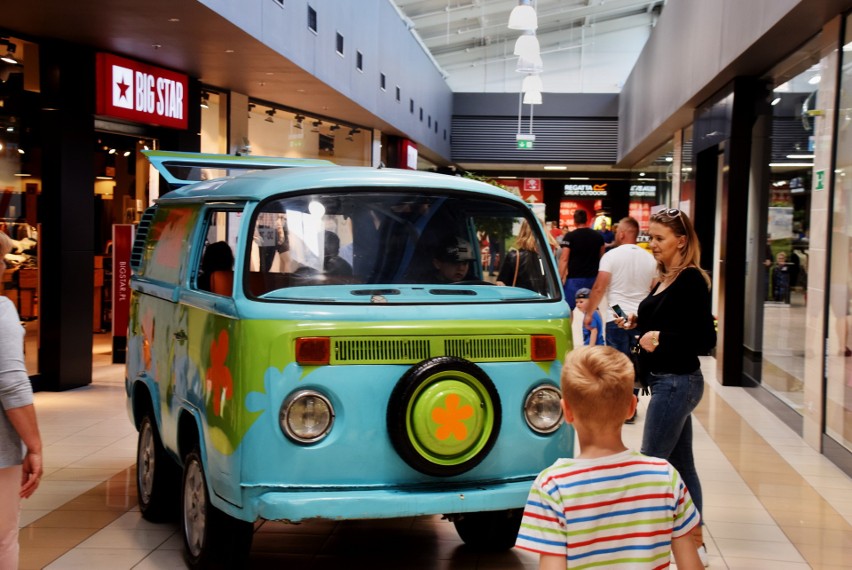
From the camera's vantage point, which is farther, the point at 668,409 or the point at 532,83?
the point at 532,83

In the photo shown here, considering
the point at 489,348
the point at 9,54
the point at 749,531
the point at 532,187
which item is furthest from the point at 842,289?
the point at 532,187

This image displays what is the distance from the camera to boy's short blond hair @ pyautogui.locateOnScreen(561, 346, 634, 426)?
2.60m

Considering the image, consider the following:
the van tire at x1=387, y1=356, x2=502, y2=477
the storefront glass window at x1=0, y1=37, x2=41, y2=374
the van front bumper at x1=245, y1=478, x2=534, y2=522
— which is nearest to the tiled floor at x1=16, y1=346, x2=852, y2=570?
the van front bumper at x1=245, y1=478, x2=534, y2=522

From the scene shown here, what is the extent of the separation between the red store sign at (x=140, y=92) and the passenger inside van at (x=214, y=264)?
6.05m

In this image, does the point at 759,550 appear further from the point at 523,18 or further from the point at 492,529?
the point at 523,18

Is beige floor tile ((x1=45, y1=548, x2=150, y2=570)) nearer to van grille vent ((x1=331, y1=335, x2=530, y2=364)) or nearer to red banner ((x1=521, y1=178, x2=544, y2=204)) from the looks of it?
van grille vent ((x1=331, y1=335, x2=530, y2=364))

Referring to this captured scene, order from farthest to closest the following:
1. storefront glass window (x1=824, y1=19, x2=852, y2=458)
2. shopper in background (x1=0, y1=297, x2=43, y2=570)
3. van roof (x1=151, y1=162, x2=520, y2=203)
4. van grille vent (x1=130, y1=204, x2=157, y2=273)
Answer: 1. storefront glass window (x1=824, y1=19, x2=852, y2=458)
2. van grille vent (x1=130, y1=204, x2=157, y2=273)
3. van roof (x1=151, y1=162, x2=520, y2=203)
4. shopper in background (x1=0, y1=297, x2=43, y2=570)

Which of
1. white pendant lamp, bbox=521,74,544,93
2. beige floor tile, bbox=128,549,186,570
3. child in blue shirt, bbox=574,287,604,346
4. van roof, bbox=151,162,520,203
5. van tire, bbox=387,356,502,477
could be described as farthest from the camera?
white pendant lamp, bbox=521,74,544,93

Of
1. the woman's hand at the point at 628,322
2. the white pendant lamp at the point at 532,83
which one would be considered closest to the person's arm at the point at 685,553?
the woman's hand at the point at 628,322

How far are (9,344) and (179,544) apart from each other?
2211mm

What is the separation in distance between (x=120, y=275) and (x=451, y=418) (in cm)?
879

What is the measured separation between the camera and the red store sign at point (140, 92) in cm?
1080

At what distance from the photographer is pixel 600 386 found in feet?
8.50

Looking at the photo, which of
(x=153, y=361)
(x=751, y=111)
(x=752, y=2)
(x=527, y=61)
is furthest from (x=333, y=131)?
(x=153, y=361)
